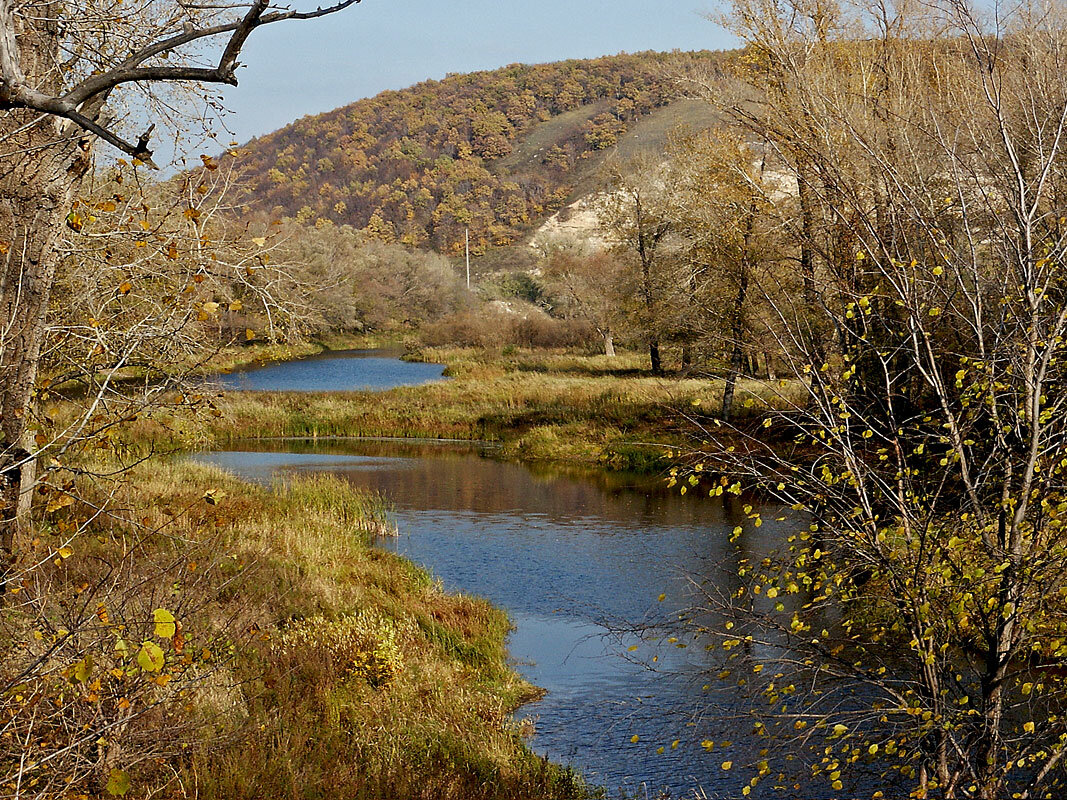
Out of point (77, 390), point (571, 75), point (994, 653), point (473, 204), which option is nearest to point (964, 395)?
point (994, 653)

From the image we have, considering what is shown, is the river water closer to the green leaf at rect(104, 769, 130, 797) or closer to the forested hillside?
the green leaf at rect(104, 769, 130, 797)

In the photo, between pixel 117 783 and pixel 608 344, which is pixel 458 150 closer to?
pixel 608 344

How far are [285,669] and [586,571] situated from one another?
6758 mm

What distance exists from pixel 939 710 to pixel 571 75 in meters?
141

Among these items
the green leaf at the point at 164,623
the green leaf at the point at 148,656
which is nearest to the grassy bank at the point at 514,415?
the green leaf at the point at 148,656

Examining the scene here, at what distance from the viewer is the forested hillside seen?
110125 mm

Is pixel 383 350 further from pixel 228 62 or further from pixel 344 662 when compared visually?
pixel 228 62

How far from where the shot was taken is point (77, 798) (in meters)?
4.75

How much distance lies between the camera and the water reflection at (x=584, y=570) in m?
8.19

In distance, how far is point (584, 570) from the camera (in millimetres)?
14141

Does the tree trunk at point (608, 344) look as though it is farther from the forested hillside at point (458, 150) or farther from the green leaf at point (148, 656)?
the forested hillside at point (458, 150)

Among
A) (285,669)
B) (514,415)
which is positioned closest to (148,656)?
(285,669)

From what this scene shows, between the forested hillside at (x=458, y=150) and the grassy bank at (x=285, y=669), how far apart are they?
299 feet

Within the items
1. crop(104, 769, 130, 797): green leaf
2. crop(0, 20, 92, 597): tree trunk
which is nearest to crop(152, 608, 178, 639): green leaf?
crop(104, 769, 130, 797): green leaf
